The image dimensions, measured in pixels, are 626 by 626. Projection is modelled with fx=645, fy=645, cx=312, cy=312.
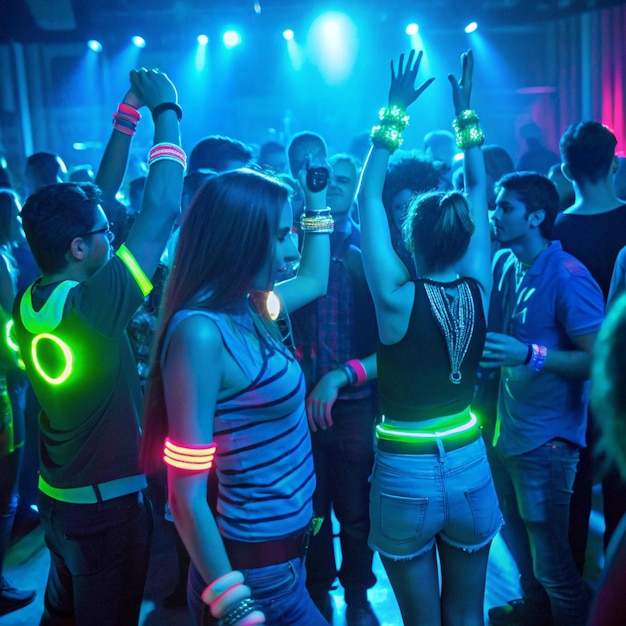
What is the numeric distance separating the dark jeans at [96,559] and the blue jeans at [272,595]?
1.61ft

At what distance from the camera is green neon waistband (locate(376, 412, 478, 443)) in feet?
6.40

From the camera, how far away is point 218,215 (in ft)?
4.84

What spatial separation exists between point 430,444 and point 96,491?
989mm

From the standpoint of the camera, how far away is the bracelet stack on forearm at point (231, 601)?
1.33 m

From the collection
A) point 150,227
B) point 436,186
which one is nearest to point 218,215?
point 150,227

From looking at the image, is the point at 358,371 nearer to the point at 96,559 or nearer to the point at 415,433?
the point at 415,433

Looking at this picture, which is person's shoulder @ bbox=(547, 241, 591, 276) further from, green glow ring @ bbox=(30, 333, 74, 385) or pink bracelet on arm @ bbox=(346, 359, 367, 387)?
green glow ring @ bbox=(30, 333, 74, 385)

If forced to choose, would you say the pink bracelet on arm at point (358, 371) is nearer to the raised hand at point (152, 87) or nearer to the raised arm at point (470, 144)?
the raised arm at point (470, 144)

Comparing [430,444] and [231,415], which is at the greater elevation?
[231,415]

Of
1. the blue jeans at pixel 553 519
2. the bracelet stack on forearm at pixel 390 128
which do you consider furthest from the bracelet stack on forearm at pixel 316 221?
the blue jeans at pixel 553 519

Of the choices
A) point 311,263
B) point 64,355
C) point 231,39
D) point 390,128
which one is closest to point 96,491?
point 64,355

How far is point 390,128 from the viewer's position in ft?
6.54

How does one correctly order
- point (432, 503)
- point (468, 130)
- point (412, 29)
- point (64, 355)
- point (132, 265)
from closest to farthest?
point (132, 265), point (64, 355), point (432, 503), point (468, 130), point (412, 29)

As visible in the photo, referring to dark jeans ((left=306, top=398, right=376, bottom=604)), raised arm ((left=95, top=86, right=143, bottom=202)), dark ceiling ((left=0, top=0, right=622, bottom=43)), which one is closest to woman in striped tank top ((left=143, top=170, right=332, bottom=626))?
raised arm ((left=95, top=86, right=143, bottom=202))
